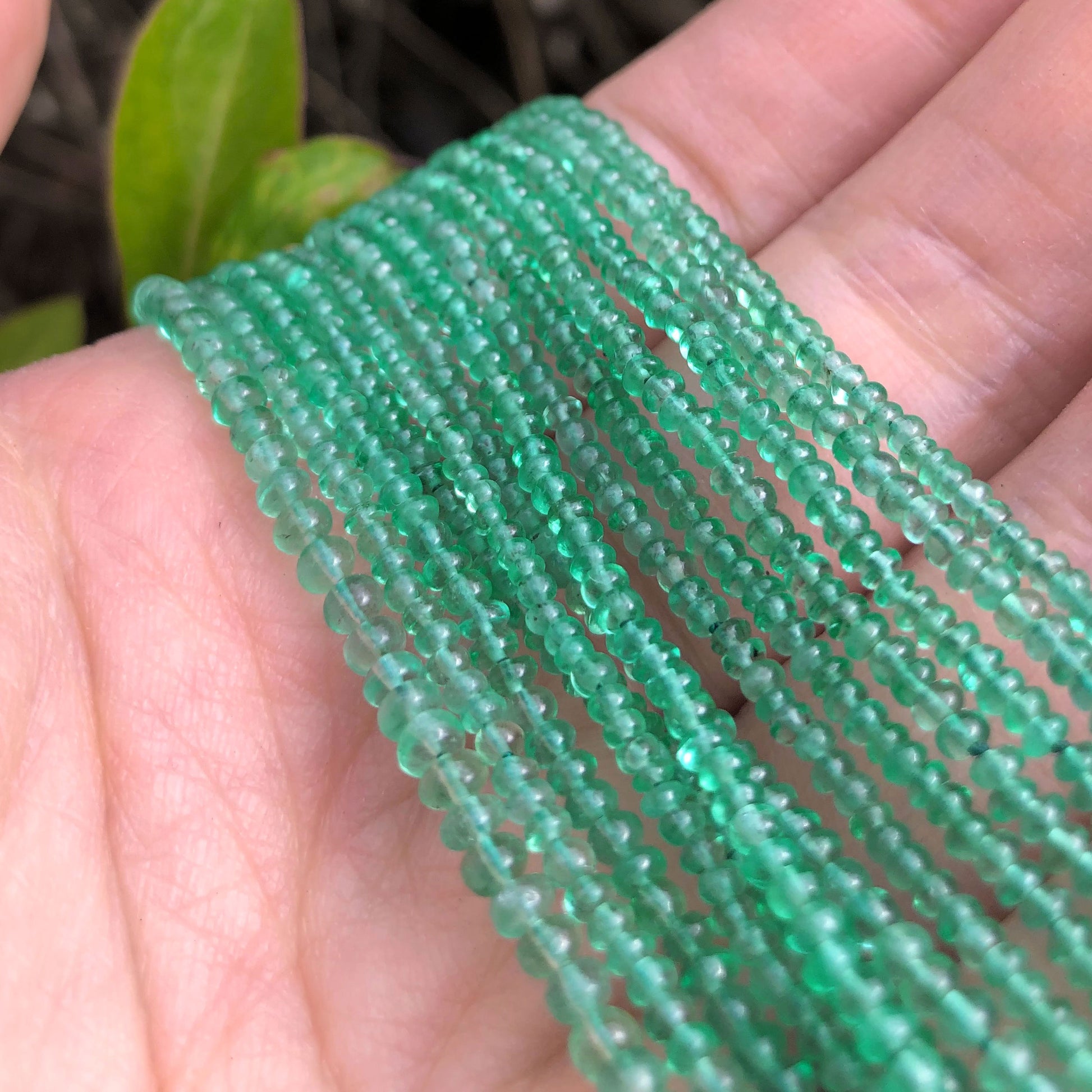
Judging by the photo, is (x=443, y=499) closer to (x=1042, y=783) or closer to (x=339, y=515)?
(x=339, y=515)

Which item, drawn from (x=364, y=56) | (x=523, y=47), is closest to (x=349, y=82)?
(x=364, y=56)

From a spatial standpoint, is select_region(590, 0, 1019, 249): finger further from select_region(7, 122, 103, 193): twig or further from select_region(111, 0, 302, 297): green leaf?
select_region(7, 122, 103, 193): twig

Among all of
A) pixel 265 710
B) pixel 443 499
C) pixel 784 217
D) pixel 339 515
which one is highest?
pixel 784 217

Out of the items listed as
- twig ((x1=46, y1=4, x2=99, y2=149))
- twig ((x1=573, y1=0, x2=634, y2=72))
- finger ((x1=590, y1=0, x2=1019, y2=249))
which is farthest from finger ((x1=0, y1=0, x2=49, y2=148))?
twig ((x1=573, y1=0, x2=634, y2=72))

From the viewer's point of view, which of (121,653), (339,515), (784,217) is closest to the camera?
(121,653)

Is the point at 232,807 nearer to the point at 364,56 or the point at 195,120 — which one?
the point at 195,120

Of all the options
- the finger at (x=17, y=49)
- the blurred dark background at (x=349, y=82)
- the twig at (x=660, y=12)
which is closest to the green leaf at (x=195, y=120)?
the finger at (x=17, y=49)

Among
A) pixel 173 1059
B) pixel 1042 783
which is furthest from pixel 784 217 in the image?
pixel 173 1059
